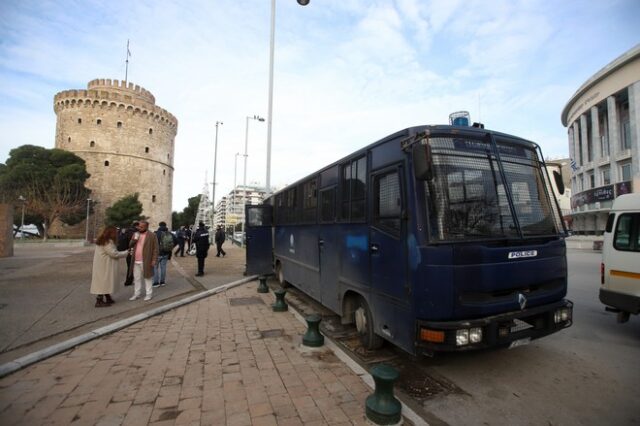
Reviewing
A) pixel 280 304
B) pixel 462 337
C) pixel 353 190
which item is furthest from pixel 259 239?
pixel 462 337

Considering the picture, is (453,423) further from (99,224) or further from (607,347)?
(99,224)

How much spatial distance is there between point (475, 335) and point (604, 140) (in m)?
59.9

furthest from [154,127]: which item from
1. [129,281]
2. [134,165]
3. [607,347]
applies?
[607,347]

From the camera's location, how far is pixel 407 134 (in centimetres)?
410

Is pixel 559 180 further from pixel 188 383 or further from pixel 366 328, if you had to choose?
pixel 188 383

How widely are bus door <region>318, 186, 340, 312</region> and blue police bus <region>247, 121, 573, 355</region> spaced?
0.73m

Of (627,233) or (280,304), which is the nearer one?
(627,233)

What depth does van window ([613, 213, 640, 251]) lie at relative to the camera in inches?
228

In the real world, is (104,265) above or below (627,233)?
below

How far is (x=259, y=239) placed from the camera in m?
11.2

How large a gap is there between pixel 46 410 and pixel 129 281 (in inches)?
294

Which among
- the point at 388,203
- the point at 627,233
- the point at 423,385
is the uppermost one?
the point at 388,203

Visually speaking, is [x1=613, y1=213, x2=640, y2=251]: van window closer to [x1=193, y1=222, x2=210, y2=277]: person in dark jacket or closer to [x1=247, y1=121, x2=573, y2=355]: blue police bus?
[x1=247, y1=121, x2=573, y2=355]: blue police bus

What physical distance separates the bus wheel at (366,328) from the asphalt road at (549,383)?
73 centimetres
